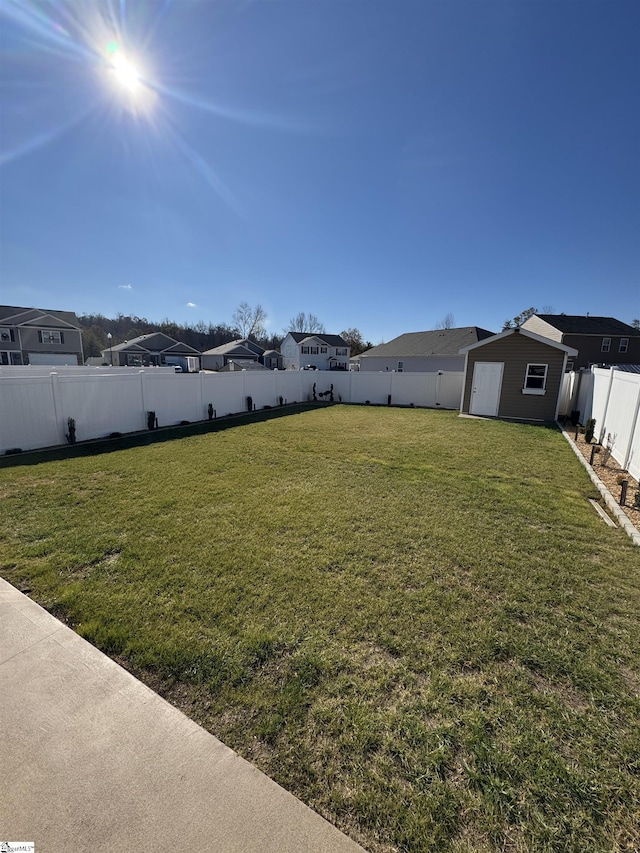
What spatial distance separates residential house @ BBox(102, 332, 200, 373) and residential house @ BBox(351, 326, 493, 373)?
23.1 metres

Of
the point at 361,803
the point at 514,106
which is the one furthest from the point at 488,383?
the point at 361,803

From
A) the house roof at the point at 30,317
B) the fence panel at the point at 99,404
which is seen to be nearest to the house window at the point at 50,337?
the house roof at the point at 30,317

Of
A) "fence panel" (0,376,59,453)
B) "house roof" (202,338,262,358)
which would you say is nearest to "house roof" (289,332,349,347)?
"house roof" (202,338,262,358)

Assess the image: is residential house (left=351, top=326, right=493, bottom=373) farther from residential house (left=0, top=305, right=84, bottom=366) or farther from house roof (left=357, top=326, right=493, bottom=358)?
residential house (left=0, top=305, right=84, bottom=366)

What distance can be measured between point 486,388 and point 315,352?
34.9 m

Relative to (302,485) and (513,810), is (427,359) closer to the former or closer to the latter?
(302,485)

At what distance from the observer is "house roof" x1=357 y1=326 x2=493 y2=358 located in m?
28.5

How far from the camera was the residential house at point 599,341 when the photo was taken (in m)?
29.9

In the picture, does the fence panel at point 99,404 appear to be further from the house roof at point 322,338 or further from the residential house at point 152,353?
the house roof at point 322,338

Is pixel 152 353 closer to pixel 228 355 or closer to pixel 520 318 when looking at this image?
pixel 228 355

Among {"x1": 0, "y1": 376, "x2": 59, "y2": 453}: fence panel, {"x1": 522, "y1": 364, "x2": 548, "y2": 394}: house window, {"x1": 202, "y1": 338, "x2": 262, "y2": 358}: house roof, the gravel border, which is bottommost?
the gravel border

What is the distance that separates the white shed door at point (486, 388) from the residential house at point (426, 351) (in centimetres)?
1280

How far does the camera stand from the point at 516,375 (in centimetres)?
1289

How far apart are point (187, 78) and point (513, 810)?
11.4 metres
